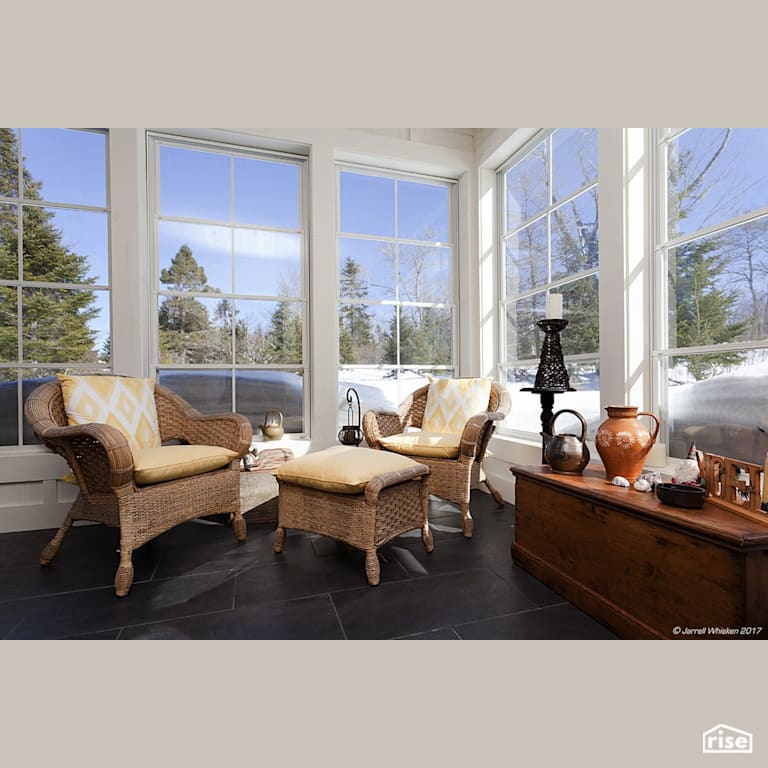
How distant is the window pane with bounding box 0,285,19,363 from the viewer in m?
2.68

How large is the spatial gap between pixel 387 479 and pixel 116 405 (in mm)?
1566

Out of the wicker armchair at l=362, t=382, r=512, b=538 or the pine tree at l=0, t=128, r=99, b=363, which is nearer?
the wicker armchair at l=362, t=382, r=512, b=538

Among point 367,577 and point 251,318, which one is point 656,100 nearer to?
point 367,577

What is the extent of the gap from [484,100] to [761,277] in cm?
140

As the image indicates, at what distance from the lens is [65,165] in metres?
2.86

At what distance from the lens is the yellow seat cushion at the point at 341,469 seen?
1841 millimetres

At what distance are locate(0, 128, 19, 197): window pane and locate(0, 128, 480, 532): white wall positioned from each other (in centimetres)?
56

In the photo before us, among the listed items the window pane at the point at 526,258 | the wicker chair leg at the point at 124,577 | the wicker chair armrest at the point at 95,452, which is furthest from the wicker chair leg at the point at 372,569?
the window pane at the point at 526,258

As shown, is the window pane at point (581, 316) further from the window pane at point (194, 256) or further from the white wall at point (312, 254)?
the window pane at point (194, 256)

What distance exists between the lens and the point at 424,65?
1.54 meters
